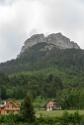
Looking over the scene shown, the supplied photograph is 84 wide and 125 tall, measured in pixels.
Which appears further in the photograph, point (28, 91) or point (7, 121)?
point (28, 91)

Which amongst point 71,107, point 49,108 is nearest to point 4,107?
point 71,107

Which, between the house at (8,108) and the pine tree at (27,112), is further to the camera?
the house at (8,108)

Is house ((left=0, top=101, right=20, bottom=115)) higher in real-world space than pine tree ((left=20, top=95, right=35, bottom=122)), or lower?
higher

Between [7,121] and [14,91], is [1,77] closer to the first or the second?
[14,91]

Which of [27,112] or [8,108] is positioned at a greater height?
[8,108]

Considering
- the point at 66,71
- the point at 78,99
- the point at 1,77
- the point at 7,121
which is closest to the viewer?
the point at 7,121

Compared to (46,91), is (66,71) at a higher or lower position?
higher

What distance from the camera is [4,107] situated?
85.4m

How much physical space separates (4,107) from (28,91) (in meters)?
39.9

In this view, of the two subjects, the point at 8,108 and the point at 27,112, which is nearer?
the point at 27,112

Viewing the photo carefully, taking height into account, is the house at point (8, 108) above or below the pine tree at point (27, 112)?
above

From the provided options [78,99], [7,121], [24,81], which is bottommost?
[7,121]

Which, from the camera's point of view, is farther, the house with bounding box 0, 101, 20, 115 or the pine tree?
the house with bounding box 0, 101, 20, 115

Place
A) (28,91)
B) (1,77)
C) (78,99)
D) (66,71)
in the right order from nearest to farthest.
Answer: (78,99), (28,91), (1,77), (66,71)
